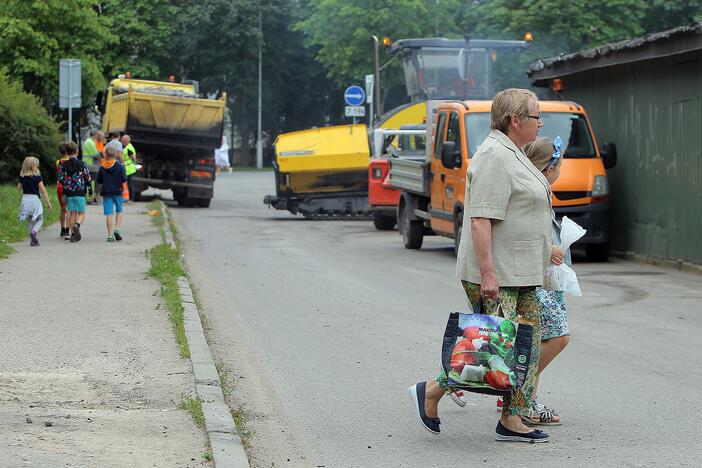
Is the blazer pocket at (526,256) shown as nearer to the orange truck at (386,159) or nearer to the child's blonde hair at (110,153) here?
the child's blonde hair at (110,153)

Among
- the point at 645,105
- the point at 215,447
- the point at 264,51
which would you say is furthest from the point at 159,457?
the point at 264,51

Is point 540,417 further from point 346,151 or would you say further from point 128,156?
point 128,156

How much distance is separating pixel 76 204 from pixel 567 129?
7.14 metres

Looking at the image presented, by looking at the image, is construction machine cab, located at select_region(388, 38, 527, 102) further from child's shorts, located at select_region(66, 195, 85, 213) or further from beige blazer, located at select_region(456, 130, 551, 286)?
beige blazer, located at select_region(456, 130, 551, 286)

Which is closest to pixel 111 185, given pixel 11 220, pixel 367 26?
pixel 11 220

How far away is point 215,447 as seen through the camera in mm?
6262

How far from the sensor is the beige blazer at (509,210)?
21.0ft

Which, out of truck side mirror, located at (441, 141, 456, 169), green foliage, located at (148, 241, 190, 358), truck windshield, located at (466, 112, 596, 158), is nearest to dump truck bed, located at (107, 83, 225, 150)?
green foliage, located at (148, 241, 190, 358)

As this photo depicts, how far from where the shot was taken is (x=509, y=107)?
653 cm

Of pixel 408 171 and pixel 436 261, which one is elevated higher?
pixel 408 171

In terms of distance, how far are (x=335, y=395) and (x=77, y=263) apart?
27.0 feet

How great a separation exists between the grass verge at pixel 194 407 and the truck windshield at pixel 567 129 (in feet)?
35.9

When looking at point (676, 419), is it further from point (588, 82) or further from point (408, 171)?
point (588, 82)

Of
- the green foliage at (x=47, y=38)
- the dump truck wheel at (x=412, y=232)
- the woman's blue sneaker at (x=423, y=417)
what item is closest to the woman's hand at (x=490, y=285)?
the woman's blue sneaker at (x=423, y=417)
